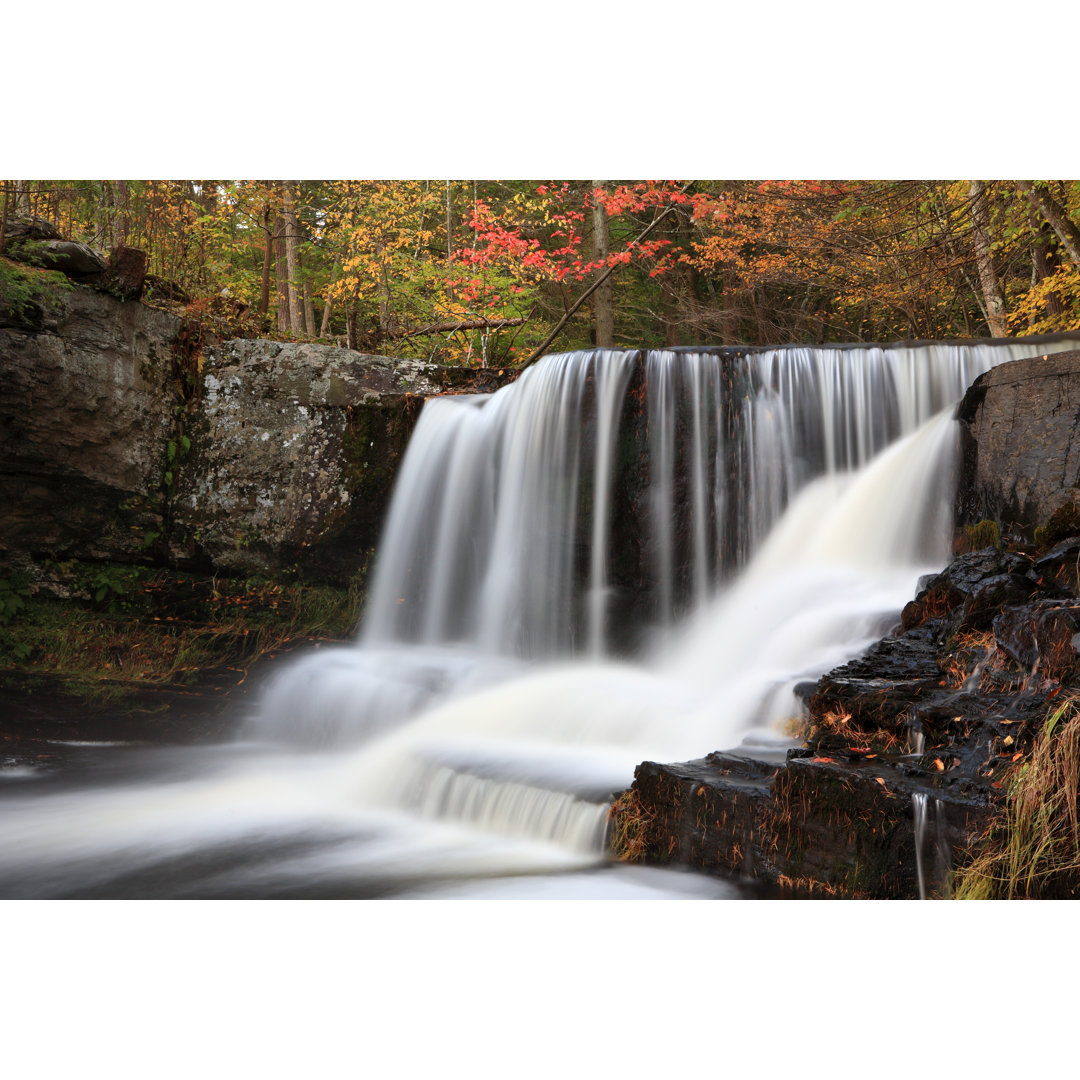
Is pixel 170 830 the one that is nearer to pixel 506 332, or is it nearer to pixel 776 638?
pixel 776 638

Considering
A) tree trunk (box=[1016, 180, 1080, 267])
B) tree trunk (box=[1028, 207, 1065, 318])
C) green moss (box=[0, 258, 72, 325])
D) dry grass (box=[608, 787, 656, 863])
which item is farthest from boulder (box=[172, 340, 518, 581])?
tree trunk (box=[1028, 207, 1065, 318])

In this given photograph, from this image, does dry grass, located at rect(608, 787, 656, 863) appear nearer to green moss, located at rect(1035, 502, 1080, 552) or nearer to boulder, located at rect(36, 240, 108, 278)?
green moss, located at rect(1035, 502, 1080, 552)

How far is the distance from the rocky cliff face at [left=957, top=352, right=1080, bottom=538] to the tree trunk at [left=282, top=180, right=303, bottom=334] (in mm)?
7269

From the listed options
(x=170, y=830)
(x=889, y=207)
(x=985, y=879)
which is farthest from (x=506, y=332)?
(x=985, y=879)

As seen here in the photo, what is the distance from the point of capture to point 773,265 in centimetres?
1162

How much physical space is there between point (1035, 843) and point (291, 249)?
1092 cm

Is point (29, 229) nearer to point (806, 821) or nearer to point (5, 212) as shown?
point (5, 212)

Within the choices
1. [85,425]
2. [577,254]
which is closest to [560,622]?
[85,425]

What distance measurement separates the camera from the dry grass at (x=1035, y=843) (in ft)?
9.03

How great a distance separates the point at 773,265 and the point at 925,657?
8905 millimetres

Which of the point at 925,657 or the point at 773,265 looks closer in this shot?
the point at 925,657

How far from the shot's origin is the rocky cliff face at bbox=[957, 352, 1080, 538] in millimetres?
5012

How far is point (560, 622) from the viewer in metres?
6.96

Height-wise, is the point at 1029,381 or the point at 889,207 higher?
the point at 889,207
